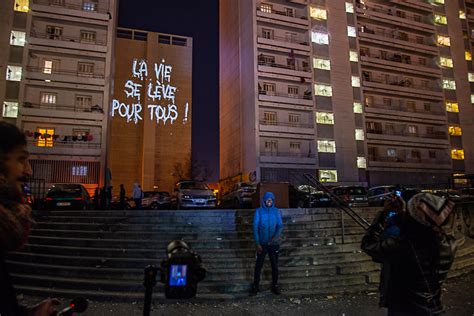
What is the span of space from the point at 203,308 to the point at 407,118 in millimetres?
37605

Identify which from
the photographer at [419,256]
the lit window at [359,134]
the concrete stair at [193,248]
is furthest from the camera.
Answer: the lit window at [359,134]

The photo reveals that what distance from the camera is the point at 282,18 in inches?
1298

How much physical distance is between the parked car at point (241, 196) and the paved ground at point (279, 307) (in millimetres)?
11504

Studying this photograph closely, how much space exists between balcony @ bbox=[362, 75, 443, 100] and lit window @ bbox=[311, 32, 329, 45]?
241 inches

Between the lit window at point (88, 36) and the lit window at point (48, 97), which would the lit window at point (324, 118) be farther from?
the lit window at point (48, 97)

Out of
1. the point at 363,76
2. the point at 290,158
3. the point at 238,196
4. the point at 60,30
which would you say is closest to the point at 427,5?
the point at 363,76

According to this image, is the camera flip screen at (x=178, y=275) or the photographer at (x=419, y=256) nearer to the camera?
the camera flip screen at (x=178, y=275)

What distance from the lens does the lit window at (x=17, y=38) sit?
83.3 ft

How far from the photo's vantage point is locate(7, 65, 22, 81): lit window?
82.0 feet

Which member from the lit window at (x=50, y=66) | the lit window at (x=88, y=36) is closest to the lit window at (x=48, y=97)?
the lit window at (x=50, y=66)

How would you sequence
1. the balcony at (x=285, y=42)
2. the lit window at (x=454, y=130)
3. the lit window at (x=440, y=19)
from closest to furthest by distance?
the balcony at (x=285, y=42) → the lit window at (x=454, y=130) → the lit window at (x=440, y=19)

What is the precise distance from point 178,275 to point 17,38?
30.7 metres

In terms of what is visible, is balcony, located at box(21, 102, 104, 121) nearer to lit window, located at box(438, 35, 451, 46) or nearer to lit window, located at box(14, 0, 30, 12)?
lit window, located at box(14, 0, 30, 12)

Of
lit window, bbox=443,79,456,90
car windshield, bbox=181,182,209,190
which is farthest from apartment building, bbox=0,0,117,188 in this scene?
lit window, bbox=443,79,456,90
